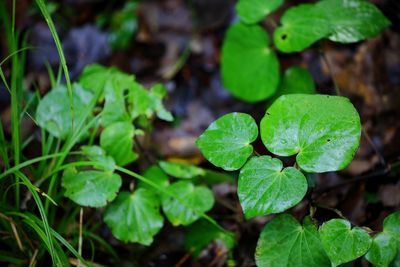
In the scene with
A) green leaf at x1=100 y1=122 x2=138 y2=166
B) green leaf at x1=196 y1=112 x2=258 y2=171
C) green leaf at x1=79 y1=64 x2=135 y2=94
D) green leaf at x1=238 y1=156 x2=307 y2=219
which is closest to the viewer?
green leaf at x1=238 y1=156 x2=307 y2=219

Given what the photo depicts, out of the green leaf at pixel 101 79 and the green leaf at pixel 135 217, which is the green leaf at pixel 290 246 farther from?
the green leaf at pixel 101 79

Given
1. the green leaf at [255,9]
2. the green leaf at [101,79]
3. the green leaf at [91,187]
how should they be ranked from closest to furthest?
the green leaf at [91,187], the green leaf at [101,79], the green leaf at [255,9]

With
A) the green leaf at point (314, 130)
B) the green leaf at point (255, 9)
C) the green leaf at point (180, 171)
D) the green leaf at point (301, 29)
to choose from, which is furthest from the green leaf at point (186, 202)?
the green leaf at point (255, 9)

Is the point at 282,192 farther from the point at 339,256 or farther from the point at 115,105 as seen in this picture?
the point at 115,105

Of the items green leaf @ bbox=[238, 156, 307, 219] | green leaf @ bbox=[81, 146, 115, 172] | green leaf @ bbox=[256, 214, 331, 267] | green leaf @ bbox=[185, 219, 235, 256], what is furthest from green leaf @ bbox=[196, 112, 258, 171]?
green leaf @ bbox=[185, 219, 235, 256]

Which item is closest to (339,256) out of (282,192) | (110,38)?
(282,192)

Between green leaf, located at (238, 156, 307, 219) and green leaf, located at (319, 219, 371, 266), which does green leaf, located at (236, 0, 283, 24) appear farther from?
green leaf, located at (319, 219, 371, 266)
